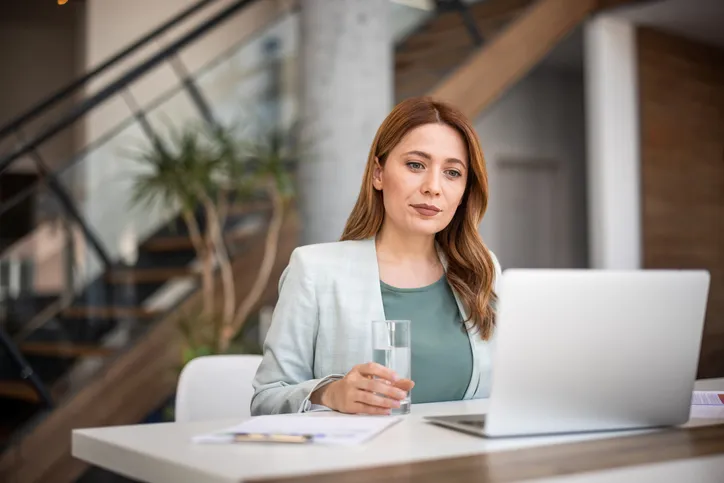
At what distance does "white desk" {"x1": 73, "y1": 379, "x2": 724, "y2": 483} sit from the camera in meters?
1.12

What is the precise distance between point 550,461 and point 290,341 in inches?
31.8

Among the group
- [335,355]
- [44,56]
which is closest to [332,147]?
[335,355]

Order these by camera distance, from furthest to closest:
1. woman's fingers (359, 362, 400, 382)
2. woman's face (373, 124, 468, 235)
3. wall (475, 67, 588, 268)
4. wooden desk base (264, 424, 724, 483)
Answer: wall (475, 67, 588, 268) → woman's face (373, 124, 468, 235) → woman's fingers (359, 362, 400, 382) → wooden desk base (264, 424, 724, 483)

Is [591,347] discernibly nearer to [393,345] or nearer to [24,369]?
[393,345]

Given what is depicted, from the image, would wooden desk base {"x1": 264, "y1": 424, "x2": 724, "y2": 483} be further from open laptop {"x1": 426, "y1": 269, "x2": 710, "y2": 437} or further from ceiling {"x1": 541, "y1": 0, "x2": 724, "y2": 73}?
ceiling {"x1": 541, "y1": 0, "x2": 724, "y2": 73}

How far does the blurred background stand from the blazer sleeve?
228 cm

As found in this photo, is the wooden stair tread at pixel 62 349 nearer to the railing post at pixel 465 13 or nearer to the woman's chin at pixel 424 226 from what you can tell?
the railing post at pixel 465 13

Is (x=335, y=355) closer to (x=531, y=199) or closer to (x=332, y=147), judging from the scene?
(x=332, y=147)

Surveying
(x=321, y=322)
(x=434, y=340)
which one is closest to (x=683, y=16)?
(x=434, y=340)

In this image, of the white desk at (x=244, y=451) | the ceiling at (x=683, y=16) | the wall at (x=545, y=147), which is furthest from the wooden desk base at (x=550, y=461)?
the wall at (x=545, y=147)

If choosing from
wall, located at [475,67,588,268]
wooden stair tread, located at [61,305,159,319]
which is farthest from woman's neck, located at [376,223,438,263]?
wall, located at [475,67,588,268]

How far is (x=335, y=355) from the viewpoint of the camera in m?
1.91

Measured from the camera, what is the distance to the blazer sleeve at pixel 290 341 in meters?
1.83

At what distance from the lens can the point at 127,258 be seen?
497 centimetres
